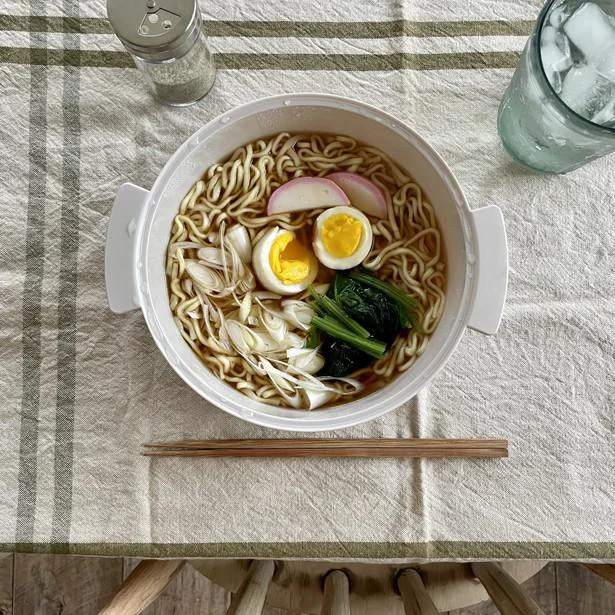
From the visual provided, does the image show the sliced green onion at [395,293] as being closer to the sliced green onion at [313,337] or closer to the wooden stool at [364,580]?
the sliced green onion at [313,337]

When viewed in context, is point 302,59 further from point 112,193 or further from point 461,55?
point 112,193

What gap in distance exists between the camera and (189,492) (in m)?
0.96

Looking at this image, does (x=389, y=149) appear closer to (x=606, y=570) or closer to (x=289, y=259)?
(x=289, y=259)

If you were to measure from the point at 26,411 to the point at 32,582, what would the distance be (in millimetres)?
821

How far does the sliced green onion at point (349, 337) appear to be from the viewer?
991mm

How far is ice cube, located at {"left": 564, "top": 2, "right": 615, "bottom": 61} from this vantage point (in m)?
0.92

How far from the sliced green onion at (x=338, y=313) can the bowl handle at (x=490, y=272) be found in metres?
0.21

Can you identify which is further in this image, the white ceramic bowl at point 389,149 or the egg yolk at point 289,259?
the egg yolk at point 289,259

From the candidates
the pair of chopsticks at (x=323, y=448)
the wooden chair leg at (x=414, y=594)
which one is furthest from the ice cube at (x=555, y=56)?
the wooden chair leg at (x=414, y=594)

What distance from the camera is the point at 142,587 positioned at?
102cm

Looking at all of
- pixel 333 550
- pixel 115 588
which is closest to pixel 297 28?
pixel 333 550

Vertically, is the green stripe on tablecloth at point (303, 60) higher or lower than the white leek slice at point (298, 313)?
higher

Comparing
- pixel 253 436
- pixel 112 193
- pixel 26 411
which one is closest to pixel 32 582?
pixel 26 411

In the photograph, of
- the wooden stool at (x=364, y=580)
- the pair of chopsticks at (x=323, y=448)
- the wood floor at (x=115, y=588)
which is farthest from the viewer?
the wood floor at (x=115, y=588)
